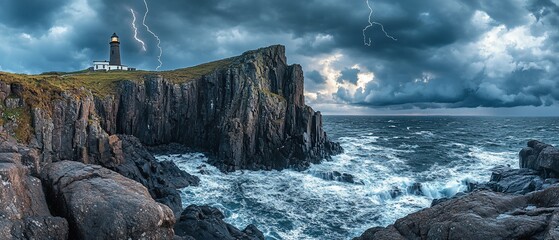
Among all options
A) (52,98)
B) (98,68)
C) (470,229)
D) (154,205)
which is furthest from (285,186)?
(98,68)

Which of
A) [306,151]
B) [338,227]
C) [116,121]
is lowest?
[338,227]

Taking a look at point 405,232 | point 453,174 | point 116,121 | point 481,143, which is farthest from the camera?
point 481,143

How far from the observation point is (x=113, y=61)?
13525 centimetres

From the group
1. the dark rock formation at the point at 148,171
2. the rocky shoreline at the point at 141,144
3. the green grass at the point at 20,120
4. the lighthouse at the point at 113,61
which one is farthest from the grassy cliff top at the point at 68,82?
the lighthouse at the point at 113,61

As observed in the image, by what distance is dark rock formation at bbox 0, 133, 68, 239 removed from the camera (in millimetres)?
14781

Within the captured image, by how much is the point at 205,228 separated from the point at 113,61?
403ft

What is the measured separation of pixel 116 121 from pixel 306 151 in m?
44.0

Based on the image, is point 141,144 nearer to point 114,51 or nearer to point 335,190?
point 335,190

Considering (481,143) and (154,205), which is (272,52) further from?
(154,205)

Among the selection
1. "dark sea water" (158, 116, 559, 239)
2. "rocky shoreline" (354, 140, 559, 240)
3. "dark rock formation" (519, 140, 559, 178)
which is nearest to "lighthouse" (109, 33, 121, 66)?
"dark sea water" (158, 116, 559, 239)

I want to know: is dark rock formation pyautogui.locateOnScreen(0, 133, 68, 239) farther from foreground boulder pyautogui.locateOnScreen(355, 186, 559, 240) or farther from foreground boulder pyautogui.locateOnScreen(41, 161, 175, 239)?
foreground boulder pyautogui.locateOnScreen(355, 186, 559, 240)

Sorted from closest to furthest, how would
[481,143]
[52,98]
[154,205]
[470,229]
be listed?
[470,229], [154,205], [52,98], [481,143]

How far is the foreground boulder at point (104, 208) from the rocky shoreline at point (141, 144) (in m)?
0.05

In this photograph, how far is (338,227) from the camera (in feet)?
135
